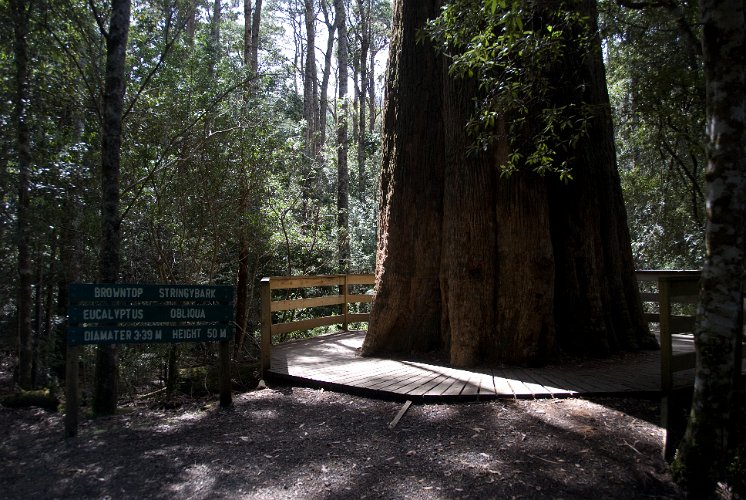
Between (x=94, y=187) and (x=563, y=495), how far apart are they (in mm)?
8051

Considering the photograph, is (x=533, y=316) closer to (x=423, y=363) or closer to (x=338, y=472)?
(x=423, y=363)

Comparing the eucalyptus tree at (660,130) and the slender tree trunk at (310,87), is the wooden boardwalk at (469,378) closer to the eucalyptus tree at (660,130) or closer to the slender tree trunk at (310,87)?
the eucalyptus tree at (660,130)

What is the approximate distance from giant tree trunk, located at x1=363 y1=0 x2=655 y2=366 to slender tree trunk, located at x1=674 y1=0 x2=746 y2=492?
9.26 ft

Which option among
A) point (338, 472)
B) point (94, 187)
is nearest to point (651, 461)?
point (338, 472)

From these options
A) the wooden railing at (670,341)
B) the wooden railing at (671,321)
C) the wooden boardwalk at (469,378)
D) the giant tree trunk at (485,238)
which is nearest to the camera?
the wooden railing at (670,341)

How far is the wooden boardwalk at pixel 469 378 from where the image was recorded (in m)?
4.87

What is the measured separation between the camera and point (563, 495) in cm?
309

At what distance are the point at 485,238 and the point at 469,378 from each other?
5.52 ft

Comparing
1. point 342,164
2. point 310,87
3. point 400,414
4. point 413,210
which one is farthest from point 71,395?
point 310,87

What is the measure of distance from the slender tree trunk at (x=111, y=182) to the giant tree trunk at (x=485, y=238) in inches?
129

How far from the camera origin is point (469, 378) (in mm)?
5527

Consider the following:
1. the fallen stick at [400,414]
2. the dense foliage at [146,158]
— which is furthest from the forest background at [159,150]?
the fallen stick at [400,414]

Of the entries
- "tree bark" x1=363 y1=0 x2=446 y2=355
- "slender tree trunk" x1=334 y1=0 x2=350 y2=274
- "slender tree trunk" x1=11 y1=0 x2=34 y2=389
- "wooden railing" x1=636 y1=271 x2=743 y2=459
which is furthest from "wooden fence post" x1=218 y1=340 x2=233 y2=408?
"slender tree trunk" x1=334 y1=0 x2=350 y2=274

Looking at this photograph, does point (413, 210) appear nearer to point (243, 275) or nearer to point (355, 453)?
point (355, 453)
